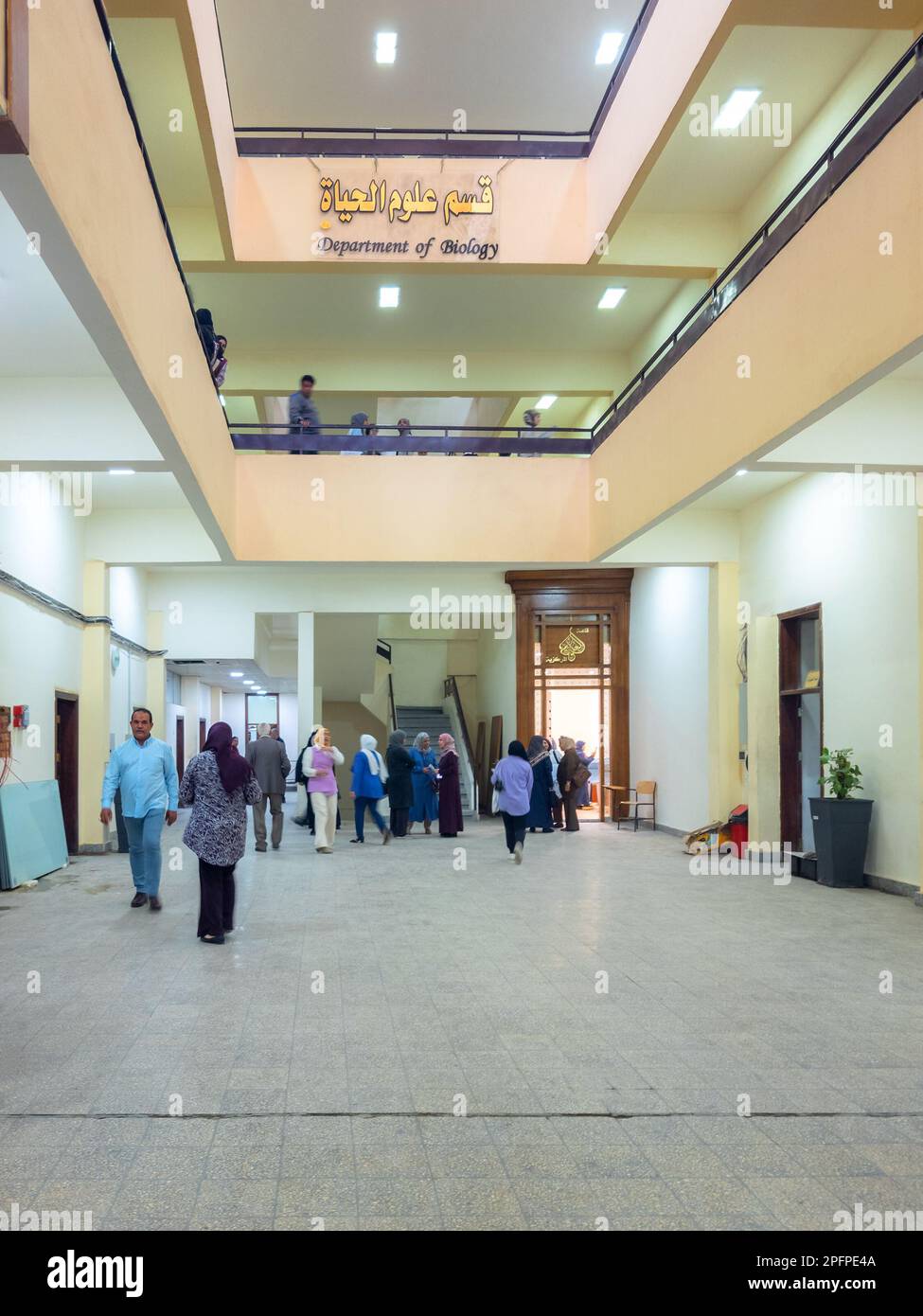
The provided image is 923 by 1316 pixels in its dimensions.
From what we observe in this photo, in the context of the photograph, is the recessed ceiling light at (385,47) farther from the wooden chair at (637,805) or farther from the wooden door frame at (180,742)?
the wooden door frame at (180,742)

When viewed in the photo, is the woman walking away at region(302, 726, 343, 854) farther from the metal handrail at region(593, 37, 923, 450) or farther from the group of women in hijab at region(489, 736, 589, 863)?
the metal handrail at region(593, 37, 923, 450)

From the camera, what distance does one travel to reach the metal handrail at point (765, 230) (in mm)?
7472

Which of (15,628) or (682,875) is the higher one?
(15,628)

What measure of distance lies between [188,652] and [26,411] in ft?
35.5

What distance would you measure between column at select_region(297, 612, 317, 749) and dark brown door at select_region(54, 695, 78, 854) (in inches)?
176

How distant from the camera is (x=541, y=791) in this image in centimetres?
1836

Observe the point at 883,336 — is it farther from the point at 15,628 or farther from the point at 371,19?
the point at 371,19

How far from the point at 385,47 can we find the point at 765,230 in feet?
24.3

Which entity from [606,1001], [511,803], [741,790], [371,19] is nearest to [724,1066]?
[606,1001]

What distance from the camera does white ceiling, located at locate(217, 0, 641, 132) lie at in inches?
554

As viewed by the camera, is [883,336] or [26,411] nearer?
[883,336]

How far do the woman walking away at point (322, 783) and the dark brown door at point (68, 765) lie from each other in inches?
114

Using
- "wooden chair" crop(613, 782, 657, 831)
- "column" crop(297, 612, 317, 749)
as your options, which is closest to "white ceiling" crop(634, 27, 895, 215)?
"column" crop(297, 612, 317, 749)
